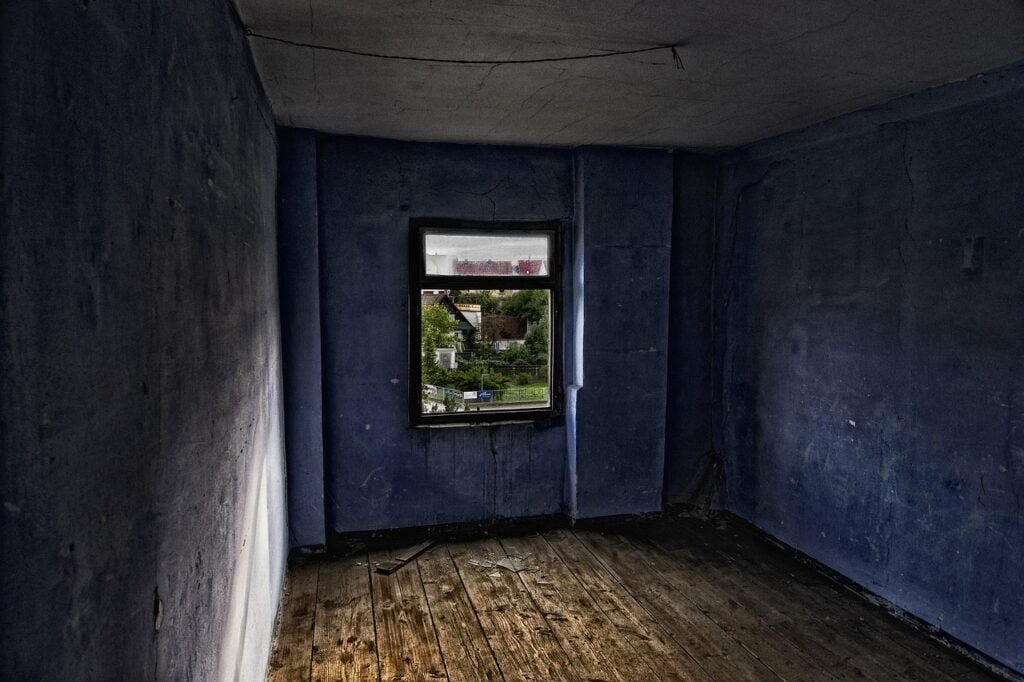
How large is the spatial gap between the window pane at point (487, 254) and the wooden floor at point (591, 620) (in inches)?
68.5

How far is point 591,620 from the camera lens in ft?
10.0

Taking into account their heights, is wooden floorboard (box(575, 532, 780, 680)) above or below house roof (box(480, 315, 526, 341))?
below

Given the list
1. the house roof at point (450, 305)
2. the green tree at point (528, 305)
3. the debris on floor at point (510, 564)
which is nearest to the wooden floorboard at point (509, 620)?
the debris on floor at point (510, 564)

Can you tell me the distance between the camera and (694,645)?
9.30 ft

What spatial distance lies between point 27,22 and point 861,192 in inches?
138

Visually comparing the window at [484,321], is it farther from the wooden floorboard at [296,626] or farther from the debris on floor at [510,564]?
the wooden floorboard at [296,626]

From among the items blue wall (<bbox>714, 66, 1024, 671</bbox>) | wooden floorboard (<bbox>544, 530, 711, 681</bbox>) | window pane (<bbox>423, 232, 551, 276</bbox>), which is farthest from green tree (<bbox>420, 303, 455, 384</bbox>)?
blue wall (<bbox>714, 66, 1024, 671</bbox>)

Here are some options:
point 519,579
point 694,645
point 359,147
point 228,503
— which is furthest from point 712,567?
point 359,147

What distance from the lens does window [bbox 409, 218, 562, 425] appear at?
156 inches

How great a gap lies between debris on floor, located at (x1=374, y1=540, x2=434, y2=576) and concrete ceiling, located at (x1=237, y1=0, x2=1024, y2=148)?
248cm

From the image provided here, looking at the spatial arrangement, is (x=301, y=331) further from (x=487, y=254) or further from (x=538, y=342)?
(x=538, y=342)

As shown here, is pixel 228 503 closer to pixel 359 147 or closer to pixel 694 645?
pixel 694 645

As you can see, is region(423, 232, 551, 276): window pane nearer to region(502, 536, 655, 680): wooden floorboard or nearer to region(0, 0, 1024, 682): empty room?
region(0, 0, 1024, 682): empty room

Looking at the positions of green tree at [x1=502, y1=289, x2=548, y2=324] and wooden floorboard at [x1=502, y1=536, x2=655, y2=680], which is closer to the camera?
wooden floorboard at [x1=502, y1=536, x2=655, y2=680]
